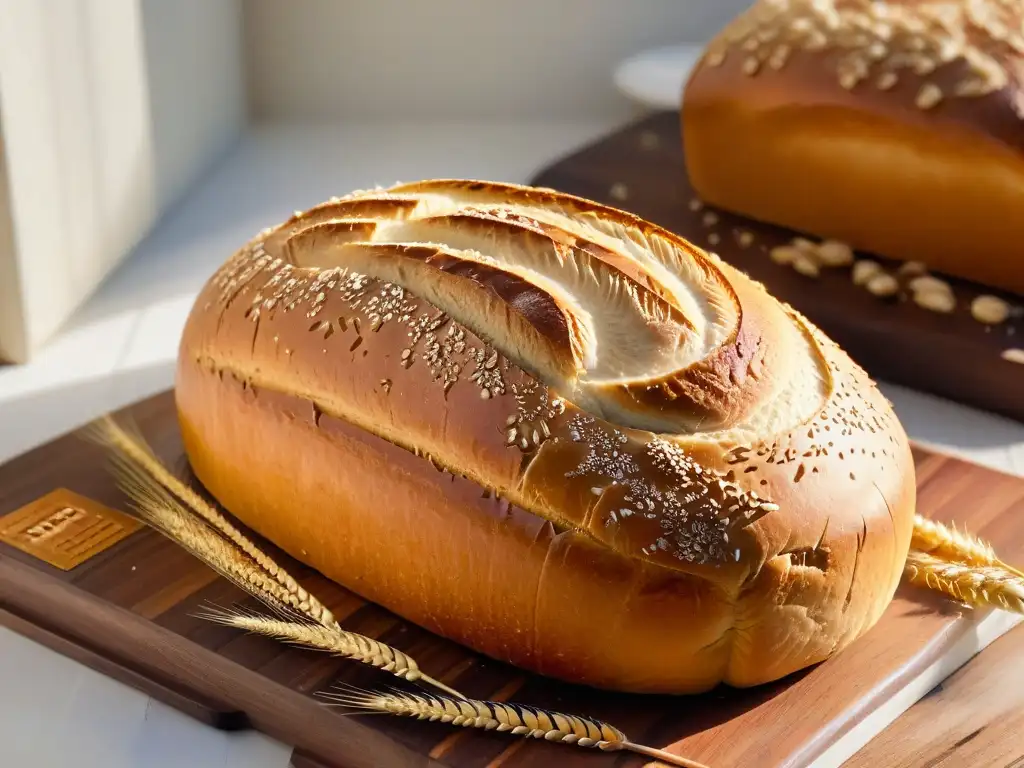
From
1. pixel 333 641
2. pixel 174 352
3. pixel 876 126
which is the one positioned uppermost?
pixel 876 126

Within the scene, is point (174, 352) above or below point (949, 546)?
below

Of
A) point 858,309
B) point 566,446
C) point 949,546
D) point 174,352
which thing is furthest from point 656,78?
point 566,446

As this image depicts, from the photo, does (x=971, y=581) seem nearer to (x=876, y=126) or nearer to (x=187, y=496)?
(x=187, y=496)

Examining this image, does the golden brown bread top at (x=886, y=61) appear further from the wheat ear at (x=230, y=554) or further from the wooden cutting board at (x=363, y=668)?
the wheat ear at (x=230, y=554)

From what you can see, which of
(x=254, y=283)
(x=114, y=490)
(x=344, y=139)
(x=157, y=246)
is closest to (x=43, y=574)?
(x=114, y=490)

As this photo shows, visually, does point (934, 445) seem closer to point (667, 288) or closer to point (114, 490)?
point (667, 288)

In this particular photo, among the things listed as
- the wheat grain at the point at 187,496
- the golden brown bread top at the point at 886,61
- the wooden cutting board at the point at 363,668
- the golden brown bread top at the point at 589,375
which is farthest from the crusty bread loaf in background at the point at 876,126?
the wheat grain at the point at 187,496
